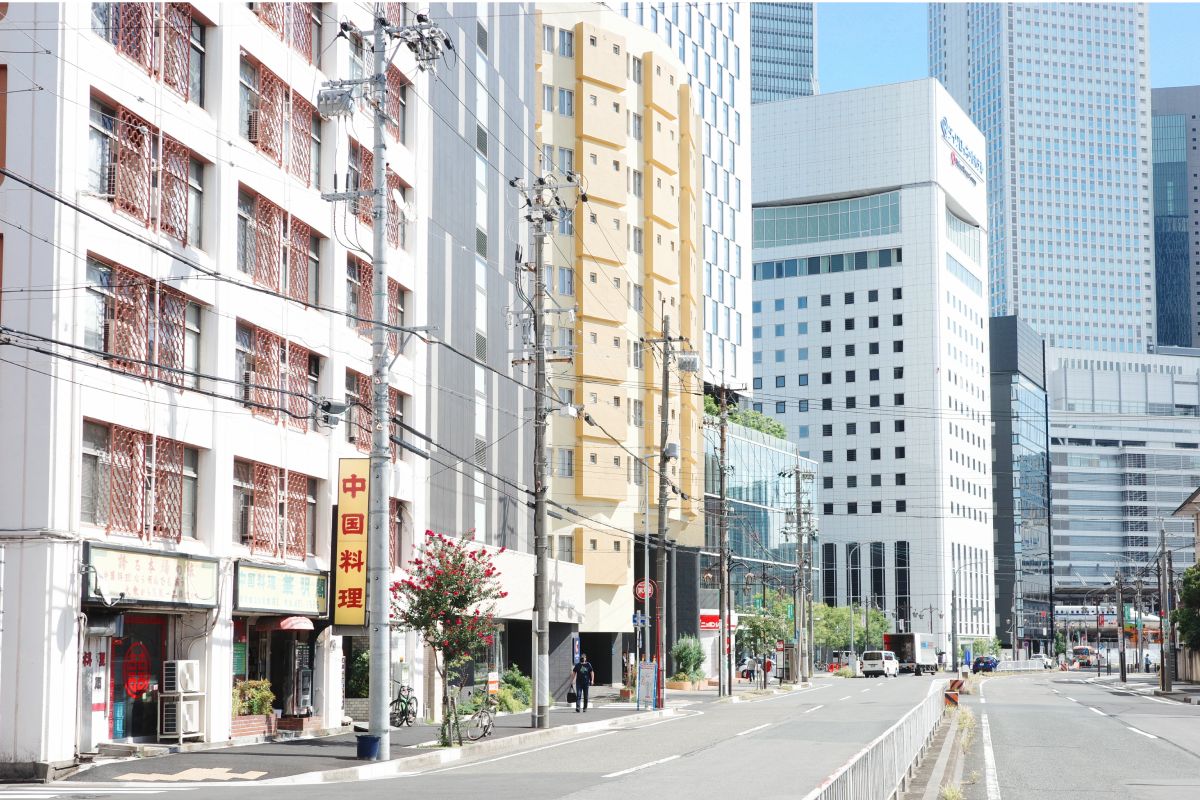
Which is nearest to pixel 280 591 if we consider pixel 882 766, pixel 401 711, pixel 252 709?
pixel 252 709

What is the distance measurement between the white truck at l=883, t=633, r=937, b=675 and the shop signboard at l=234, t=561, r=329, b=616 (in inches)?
3302

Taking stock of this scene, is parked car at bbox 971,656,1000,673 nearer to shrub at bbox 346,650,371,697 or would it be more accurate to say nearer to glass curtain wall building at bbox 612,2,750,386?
glass curtain wall building at bbox 612,2,750,386

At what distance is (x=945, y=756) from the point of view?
86.0 feet

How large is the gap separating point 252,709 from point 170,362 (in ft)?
27.0

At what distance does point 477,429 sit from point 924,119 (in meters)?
130

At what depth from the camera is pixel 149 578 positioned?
87.8 ft

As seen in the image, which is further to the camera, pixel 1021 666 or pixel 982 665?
pixel 1021 666

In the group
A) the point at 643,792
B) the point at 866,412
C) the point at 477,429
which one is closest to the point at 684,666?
the point at 477,429

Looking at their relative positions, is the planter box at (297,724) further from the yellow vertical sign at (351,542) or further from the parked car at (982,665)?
the parked car at (982,665)

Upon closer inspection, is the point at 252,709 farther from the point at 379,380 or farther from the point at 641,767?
the point at 641,767

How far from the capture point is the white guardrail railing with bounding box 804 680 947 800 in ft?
39.8

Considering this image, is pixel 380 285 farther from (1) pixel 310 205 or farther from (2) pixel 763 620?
(2) pixel 763 620

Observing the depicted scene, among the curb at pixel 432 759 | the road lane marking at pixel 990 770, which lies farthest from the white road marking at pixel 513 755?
the road lane marking at pixel 990 770

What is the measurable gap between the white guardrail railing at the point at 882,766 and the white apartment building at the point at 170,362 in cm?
1129
